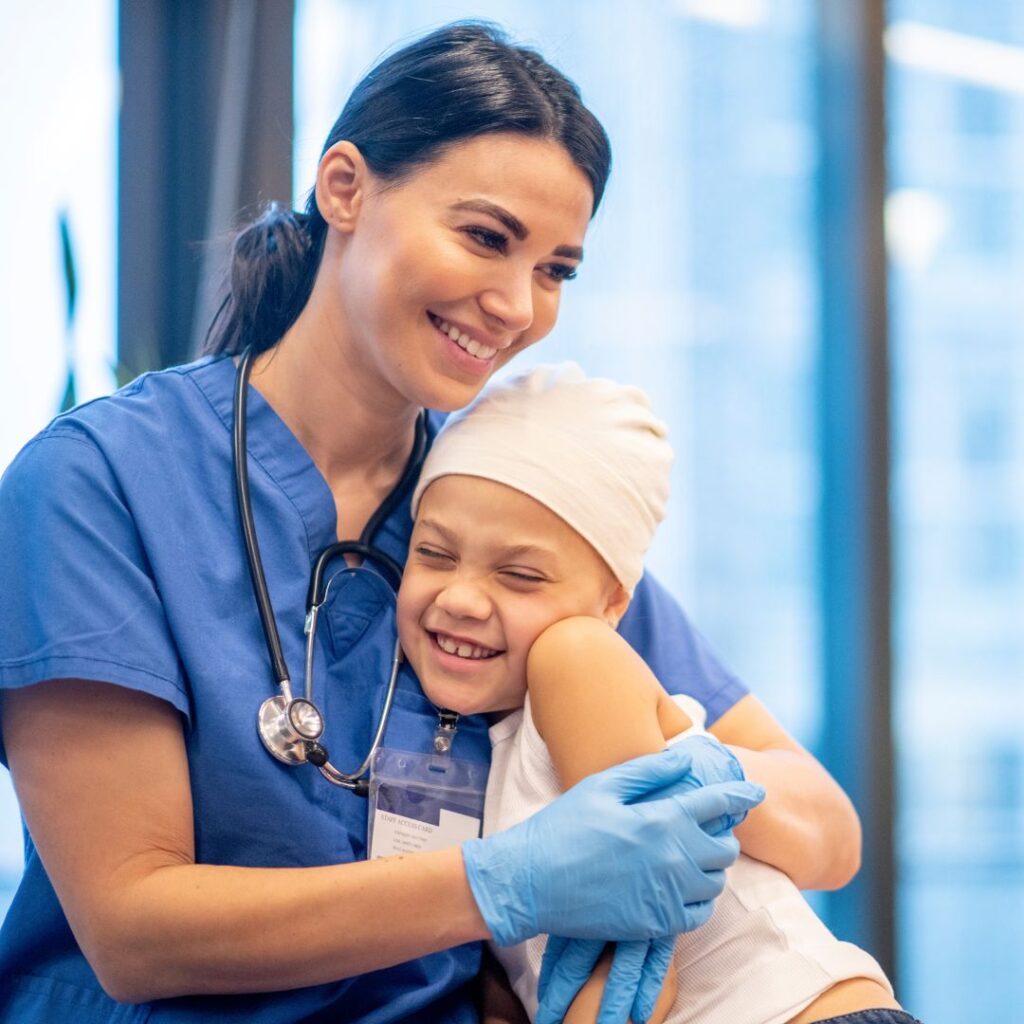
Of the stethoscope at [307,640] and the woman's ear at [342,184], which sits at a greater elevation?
the woman's ear at [342,184]

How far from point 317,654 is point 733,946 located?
52cm

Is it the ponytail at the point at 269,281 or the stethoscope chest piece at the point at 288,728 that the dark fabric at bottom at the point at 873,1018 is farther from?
the ponytail at the point at 269,281

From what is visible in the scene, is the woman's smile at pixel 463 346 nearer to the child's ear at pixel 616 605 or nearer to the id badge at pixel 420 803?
the child's ear at pixel 616 605

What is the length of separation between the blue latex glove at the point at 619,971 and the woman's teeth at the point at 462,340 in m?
0.50

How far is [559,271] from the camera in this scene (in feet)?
4.50

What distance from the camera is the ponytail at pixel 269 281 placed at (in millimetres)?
1425

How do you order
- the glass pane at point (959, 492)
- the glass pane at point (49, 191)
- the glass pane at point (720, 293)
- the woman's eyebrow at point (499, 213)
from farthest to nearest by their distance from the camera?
the glass pane at point (959, 492) < the glass pane at point (720, 293) < the glass pane at point (49, 191) < the woman's eyebrow at point (499, 213)

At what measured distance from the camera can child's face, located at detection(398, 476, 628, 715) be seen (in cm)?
125

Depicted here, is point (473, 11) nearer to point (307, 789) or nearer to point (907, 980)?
point (307, 789)

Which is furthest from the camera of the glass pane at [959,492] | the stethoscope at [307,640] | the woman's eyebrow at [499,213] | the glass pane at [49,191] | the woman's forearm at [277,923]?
the glass pane at [959,492]

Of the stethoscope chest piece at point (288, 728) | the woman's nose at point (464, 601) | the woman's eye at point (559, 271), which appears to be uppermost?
the woman's eye at point (559, 271)

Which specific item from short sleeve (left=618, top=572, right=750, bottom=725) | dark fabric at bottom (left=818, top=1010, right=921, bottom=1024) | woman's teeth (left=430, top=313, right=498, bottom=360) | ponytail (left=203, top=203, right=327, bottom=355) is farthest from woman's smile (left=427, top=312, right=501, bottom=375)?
dark fabric at bottom (left=818, top=1010, right=921, bottom=1024)

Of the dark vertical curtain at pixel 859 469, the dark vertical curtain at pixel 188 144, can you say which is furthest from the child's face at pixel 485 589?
the dark vertical curtain at pixel 859 469

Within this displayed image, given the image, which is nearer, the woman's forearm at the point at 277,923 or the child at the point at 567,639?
the woman's forearm at the point at 277,923
